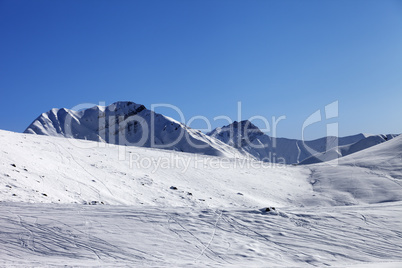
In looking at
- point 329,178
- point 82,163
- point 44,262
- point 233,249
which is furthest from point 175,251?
point 329,178

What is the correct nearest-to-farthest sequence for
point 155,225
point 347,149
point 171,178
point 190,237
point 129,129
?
point 190,237
point 155,225
point 171,178
point 347,149
point 129,129

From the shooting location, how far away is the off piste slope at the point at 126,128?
143375 millimetres

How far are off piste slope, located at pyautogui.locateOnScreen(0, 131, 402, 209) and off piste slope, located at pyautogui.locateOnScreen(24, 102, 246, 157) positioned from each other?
108411 mm

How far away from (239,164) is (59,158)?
13.7 metres

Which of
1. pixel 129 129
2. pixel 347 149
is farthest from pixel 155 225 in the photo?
pixel 129 129

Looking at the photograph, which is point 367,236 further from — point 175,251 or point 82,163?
point 82,163

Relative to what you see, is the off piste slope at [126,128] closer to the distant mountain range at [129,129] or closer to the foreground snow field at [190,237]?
the distant mountain range at [129,129]

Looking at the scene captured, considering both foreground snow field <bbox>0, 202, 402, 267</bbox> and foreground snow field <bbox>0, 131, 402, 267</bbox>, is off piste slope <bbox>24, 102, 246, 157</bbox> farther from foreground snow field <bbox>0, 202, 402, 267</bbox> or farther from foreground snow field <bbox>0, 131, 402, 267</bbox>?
foreground snow field <bbox>0, 202, 402, 267</bbox>

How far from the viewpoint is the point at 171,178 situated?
18.2m

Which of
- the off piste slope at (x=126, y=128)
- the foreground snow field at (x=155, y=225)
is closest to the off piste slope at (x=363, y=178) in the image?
the foreground snow field at (x=155, y=225)

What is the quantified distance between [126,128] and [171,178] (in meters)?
161

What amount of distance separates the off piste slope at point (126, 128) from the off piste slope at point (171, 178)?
108411mm

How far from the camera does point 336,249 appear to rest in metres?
7.25

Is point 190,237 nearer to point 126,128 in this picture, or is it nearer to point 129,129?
point 129,129
